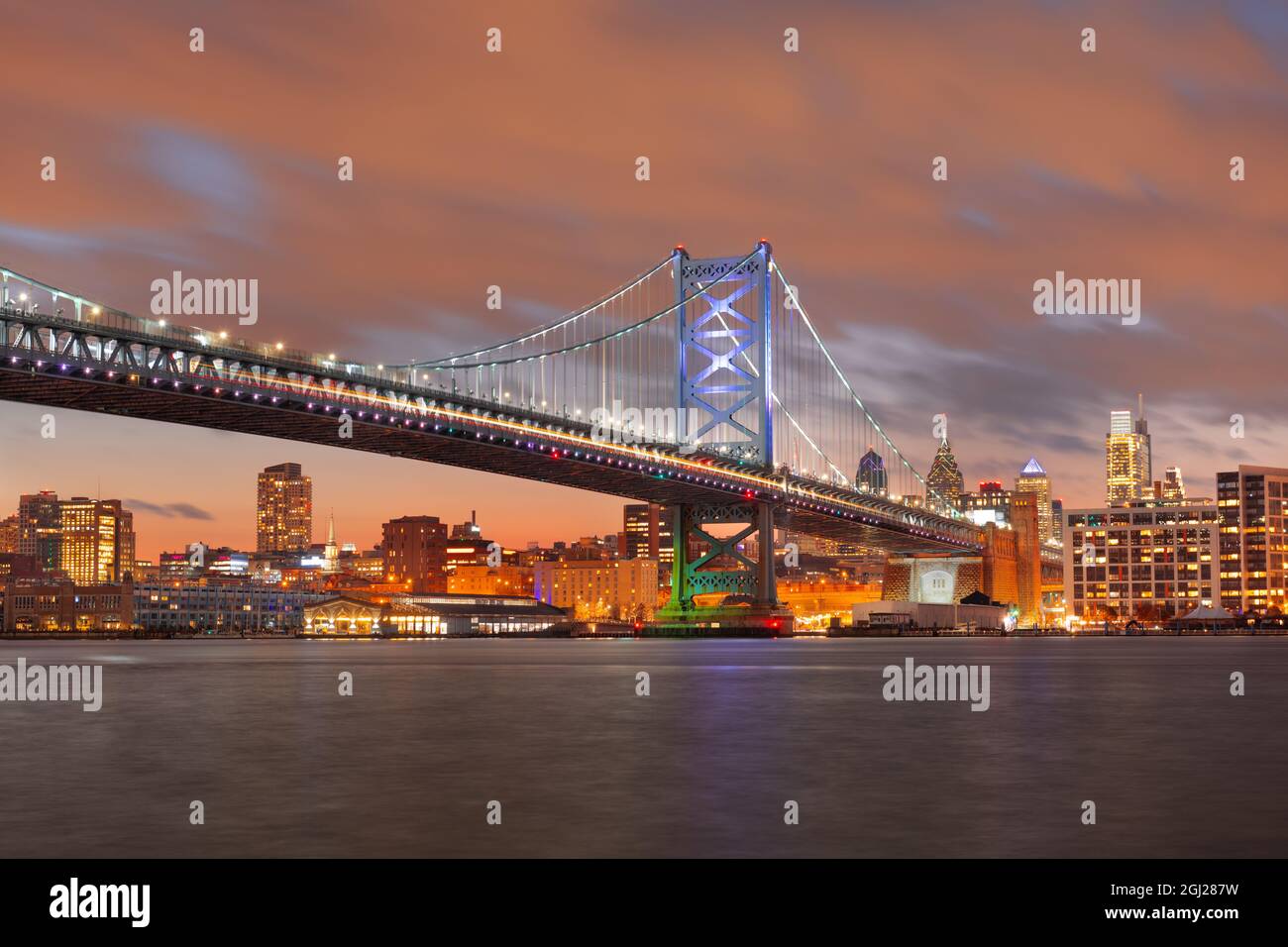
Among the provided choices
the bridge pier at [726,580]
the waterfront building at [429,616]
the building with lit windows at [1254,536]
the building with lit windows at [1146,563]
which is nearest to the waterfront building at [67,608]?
the waterfront building at [429,616]

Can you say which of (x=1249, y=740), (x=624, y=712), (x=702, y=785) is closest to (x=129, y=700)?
(x=624, y=712)

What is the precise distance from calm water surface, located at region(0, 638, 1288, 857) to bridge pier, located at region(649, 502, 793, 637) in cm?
6796

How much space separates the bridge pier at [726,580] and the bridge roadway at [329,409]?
154 centimetres

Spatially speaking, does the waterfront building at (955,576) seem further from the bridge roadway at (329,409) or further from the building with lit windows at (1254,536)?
the bridge roadway at (329,409)

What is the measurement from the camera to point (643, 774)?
60.8 feet

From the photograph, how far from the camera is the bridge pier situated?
343ft

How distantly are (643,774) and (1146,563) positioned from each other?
178 m

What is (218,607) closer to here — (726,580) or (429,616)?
(429,616)

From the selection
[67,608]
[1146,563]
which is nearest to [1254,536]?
[1146,563]

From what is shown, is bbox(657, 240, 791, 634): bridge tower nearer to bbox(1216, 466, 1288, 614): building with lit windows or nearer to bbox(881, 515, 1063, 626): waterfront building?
bbox(881, 515, 1063, 626): waterfront building

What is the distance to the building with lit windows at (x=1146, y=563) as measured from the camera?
18388 cm
